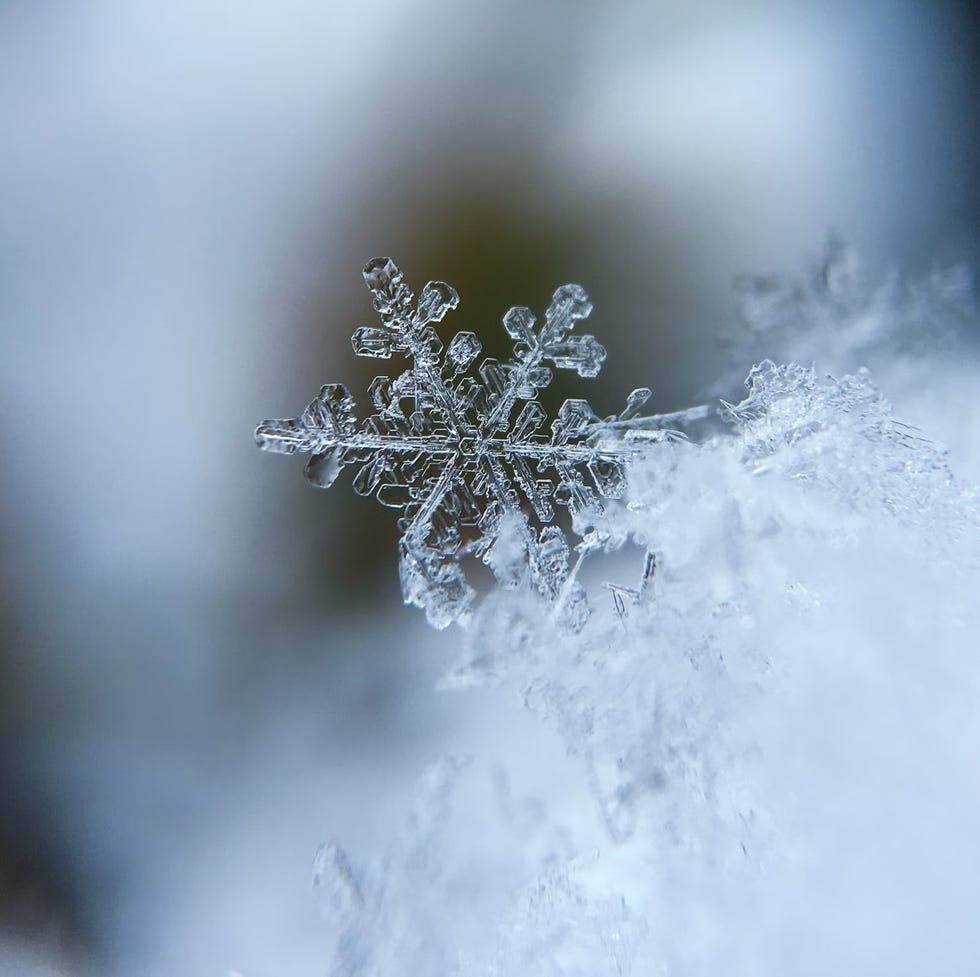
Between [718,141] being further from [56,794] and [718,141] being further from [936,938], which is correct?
[56,794]

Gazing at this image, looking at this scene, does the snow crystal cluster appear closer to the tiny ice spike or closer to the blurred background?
the tiny ice spike

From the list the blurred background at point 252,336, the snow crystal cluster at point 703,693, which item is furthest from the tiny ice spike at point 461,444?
the blurred background at point 252,336

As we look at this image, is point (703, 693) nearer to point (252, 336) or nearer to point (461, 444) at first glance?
point (461, 444)

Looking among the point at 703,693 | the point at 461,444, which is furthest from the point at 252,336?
the point at 703,693

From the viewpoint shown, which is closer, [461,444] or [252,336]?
[461,444]

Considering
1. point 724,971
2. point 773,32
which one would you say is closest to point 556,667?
point 724,971

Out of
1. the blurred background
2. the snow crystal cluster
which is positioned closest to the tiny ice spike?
the snow crystal cluster

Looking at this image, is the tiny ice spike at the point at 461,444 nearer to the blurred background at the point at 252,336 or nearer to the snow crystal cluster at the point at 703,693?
the snow crystal cluster at the point at 703,693

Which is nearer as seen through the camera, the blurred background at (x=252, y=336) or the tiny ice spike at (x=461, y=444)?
the tiny ice spike at (x=461, y=444)
